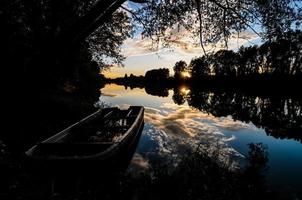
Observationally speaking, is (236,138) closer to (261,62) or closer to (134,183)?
(134,183)

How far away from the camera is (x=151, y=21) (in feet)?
53.1

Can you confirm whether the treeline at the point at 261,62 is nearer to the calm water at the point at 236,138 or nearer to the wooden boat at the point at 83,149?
the calm water at the point at 236,138

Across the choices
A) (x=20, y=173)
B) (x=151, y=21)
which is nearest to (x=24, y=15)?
(x=151, y=21)

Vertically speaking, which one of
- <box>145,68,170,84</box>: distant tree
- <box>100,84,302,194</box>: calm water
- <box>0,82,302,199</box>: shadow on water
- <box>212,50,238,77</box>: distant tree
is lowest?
<box>100,84,302,194</box>: calm water

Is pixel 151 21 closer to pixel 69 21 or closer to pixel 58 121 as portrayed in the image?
pixel 69 21

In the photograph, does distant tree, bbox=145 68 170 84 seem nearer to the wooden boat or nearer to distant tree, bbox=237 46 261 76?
distant tree, bbox=237 46 261 76

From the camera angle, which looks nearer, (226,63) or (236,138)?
(236,138)

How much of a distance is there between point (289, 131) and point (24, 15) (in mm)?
18044

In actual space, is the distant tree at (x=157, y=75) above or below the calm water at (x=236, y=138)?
above

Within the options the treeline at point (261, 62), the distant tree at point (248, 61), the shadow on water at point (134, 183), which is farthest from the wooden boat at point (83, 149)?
the distant tree at point (248, 61)

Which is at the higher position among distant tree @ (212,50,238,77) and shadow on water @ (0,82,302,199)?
distant tree @ (212,50,238,77)

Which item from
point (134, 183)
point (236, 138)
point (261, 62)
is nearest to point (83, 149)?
point (134, 183)

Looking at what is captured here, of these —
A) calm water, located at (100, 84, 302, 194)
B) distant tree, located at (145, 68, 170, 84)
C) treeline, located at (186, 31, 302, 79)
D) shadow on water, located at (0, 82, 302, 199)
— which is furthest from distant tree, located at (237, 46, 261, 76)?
shadow on water, located at (0, 82, 302, 199)

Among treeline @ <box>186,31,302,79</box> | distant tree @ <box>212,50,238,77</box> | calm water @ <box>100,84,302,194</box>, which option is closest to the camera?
calm water @ <box>100,84,302,194</box>
